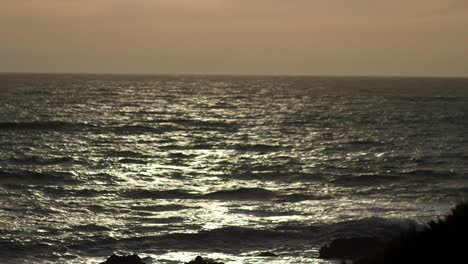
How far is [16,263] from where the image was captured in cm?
2325

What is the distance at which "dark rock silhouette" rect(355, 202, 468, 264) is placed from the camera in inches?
465

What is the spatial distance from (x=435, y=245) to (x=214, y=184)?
94.0 ft

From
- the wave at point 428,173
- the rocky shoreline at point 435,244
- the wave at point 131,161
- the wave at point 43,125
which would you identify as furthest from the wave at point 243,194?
the wave at point 43,125

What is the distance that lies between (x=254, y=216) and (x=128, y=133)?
4099 centimetres

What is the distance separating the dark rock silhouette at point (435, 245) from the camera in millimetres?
11820

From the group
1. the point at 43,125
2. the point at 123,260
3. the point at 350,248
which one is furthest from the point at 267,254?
the point at 43,125

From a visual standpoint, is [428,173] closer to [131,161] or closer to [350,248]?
[131,161]

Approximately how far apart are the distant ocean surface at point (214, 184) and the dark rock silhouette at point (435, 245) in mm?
9948

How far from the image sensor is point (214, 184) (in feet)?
133

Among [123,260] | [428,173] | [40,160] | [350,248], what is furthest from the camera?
[40,160]

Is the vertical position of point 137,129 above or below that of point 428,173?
below

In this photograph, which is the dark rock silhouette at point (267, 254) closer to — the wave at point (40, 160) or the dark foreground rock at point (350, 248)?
the dark foreground rock at point (350, 248)

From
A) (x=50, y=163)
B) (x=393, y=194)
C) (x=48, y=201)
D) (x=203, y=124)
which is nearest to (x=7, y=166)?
(x=50, y=163)

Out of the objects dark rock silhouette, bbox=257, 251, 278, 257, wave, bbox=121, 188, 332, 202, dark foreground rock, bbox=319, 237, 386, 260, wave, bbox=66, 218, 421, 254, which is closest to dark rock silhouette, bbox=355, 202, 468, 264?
dark foreground rock, bbox=319, 237, 386, 260
